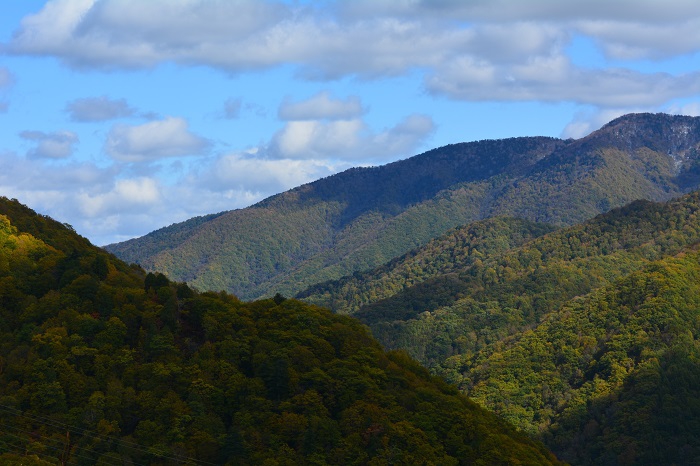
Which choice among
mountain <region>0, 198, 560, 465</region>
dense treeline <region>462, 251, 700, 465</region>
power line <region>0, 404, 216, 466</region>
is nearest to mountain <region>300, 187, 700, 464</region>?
dense treeline <region>462, 251, 700, 465</region>

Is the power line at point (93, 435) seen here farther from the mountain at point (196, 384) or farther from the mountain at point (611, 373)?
the mountain at point (611, 373)

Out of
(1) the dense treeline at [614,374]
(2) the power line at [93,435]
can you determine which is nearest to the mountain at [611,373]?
(1) the dense treeline at [614,374]

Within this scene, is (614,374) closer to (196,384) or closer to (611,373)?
(611,373)

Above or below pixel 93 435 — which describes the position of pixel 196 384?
above

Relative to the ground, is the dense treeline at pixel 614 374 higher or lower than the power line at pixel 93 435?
lower

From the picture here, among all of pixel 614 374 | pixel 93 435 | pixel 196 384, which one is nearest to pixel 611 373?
pixel 614 374

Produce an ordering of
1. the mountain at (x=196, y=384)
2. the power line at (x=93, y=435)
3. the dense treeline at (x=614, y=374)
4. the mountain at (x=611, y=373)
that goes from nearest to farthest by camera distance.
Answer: the power line at (x=93, y=435) < the mountain at (x=196, y=384) < the dense treeline at (x=614, y=374) < the mountain at (x=611, y=373)

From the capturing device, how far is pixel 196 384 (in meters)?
80.9

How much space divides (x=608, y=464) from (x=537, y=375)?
3314 cm

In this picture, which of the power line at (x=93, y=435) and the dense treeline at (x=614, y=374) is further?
the dense treeline at (x=614, y=374)

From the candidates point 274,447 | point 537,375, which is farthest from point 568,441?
point 274,447

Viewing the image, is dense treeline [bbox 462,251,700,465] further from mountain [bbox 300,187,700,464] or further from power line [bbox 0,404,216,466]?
power line [bbox 0,404,216,466]

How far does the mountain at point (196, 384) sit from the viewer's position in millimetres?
74875

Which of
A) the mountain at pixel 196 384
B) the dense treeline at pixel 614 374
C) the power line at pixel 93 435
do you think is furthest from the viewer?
the dense treeline at pixel 614 374
